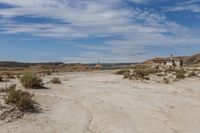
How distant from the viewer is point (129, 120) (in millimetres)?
18500

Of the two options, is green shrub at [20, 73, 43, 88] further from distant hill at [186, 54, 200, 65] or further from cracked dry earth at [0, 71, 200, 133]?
distant hill at [186, 54, 200, 65]

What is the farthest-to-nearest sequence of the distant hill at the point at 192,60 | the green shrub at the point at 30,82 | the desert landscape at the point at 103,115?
the distant hill at the point at 192,60 → the green shrub at the point at 30,82 → the desert landscape at the point at 103,115

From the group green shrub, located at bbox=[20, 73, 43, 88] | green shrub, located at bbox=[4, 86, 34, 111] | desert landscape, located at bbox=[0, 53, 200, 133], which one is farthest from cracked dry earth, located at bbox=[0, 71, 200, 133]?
green shrub, located at bbox=[20, 73, 43, 88]

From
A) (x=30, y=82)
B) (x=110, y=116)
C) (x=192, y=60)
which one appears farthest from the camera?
(x=192, y=60)

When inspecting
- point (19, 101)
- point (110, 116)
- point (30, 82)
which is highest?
point (30, 82)

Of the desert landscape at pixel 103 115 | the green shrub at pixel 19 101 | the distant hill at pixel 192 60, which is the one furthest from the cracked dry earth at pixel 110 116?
the distant hill at pixel 192 60

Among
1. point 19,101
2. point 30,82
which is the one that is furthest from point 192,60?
point 19,101

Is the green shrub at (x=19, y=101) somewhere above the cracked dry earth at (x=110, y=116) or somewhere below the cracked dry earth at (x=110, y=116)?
above

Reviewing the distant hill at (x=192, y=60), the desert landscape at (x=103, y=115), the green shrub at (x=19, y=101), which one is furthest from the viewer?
the distant hill at (x=192, y=60)

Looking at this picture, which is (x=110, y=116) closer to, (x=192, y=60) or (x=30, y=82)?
(x=30, y=82)

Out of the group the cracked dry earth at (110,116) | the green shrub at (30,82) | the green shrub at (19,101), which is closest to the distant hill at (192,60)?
the green shrub at (30,82)

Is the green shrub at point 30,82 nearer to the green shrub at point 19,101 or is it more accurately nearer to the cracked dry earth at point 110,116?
the cracked dry earth at point 110,116

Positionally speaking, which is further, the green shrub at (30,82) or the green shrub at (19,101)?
the green shrub at (30,82)

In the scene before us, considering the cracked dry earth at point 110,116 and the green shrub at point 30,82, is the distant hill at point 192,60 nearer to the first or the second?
the green shrub at point 30,82
